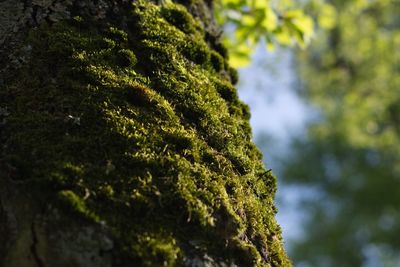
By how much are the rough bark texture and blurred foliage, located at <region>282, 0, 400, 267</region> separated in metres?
10.9

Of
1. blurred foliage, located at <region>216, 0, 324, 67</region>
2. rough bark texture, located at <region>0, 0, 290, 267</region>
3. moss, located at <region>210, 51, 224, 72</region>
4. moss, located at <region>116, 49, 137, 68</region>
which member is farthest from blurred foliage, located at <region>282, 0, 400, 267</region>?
moss, located at <region>116, 49, 137, 68</region>

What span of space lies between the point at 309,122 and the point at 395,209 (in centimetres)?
562

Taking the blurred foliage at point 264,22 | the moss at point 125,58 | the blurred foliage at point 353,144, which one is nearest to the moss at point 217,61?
the moss at point 125,58

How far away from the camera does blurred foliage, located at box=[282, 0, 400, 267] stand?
44.4ft

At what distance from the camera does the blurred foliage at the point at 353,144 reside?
13.5 meters

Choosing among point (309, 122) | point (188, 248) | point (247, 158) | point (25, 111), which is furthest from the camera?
point (309, 122)

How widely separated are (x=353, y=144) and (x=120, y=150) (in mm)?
15614

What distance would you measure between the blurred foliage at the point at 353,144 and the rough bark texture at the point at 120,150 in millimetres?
10946

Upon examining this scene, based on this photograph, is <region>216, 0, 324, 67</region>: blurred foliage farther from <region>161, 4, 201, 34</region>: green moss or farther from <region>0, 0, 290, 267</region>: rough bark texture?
<region>0, 0, 290, 267</region>: rough bark texture

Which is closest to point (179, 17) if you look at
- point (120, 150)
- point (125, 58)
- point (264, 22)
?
point (125, 58)

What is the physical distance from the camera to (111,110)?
168cm

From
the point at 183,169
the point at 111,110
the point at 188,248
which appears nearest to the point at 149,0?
the point at 111,110

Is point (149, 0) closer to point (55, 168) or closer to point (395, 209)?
point (55, 168)

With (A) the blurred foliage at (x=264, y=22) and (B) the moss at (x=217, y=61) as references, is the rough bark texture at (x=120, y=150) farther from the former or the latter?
(A) the blurred foliage at (x=264, y=22)
